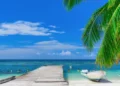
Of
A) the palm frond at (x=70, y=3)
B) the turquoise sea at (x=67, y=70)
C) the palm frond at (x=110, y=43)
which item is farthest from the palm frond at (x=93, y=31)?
the turquoise sea at (x=67, y=70)

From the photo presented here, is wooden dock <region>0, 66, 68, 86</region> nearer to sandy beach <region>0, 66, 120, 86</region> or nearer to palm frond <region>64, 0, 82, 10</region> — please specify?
sandy beach <region>0, 66, 120, 86</region>

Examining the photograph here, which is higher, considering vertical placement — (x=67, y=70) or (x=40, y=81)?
(x=67, y=70)

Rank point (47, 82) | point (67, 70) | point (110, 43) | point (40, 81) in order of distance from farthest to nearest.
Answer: point (67, 70), point (40, 81), point (47, 82), point (110, 43)

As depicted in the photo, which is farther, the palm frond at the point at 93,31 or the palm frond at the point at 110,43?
the palm frond at the point at 93,31

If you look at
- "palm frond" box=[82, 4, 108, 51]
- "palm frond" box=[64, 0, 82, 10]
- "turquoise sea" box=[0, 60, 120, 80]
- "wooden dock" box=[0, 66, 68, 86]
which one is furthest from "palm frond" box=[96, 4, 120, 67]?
"wooden dock" box=[0, 66, 68, 86]

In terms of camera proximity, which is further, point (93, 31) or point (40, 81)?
point (40, 81)

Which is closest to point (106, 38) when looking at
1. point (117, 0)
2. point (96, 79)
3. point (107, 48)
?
point (107, 48)

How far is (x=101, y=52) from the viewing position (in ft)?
22.4

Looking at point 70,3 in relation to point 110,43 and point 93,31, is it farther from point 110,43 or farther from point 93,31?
point 110,43

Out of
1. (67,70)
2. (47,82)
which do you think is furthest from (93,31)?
(67,70)

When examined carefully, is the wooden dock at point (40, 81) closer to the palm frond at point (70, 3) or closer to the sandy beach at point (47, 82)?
the sandy beach at point (47, 82)

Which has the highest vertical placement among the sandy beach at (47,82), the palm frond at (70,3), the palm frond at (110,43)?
the palm frond at (70,3)

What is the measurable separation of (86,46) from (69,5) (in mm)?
1152

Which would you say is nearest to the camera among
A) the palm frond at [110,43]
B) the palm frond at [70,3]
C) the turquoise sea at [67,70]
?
the palm frond at [110,43]
